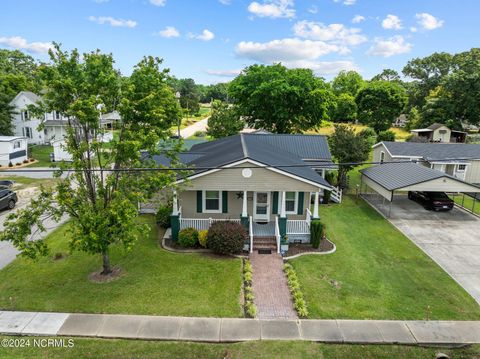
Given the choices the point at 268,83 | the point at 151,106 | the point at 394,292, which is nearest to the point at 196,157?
the point at 151,106

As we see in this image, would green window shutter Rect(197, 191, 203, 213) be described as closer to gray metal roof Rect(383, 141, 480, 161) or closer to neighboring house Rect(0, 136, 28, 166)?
Result: gray metal roof Rect(383, 141, 480, 161)

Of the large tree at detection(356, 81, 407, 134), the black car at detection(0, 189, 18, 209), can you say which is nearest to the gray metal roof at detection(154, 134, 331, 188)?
the black car at detection(0, 189, 18, 209)

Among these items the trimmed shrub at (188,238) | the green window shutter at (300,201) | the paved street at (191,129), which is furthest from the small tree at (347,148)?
the paved street at (191,129)

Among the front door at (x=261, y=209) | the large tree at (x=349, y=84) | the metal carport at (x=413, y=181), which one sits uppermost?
the large tree at (x=349, y=84)

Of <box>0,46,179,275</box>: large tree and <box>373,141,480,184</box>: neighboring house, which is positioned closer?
<box>0,46,179,275</box>: large tree

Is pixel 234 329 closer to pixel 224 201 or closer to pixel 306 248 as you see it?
pixel 306 248

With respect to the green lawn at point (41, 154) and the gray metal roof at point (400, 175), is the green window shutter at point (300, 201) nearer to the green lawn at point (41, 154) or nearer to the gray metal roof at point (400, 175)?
the gray metal roof at point (400, 175)
